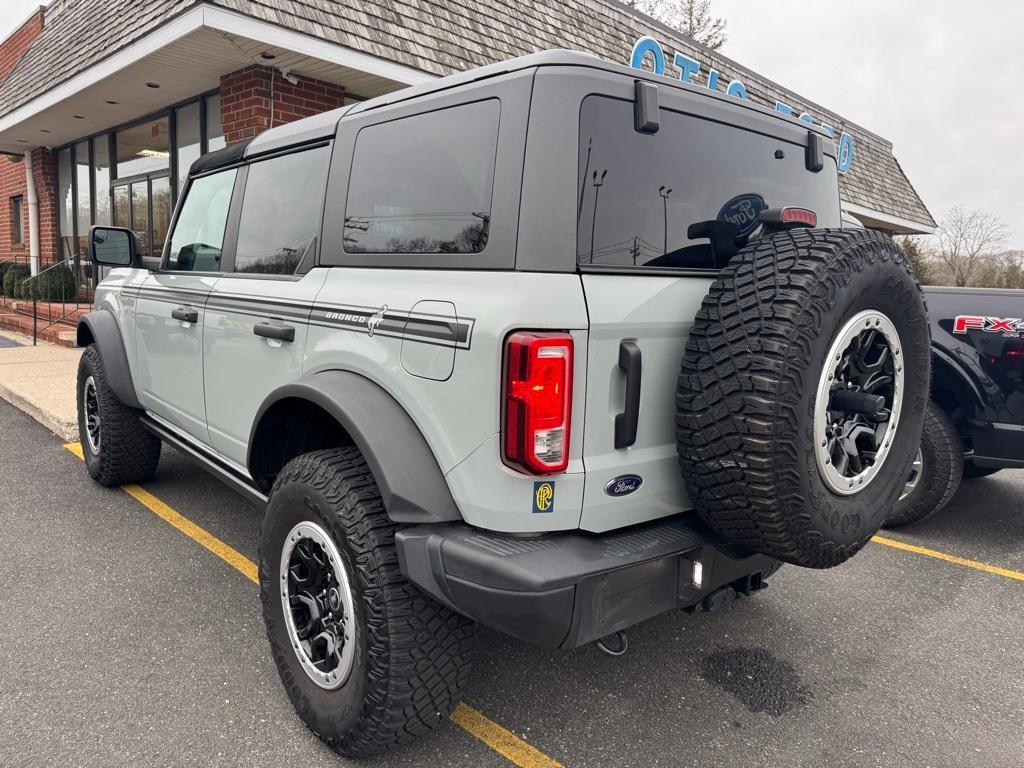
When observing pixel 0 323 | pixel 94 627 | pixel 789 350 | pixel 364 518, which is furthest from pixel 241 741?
pixel 0 323

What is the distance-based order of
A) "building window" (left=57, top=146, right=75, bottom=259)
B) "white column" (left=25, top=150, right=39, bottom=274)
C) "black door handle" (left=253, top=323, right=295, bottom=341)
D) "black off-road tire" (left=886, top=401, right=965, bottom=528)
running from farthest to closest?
1. "white column" (left=25, top=150, right=39, bottom=274)
2. "building window" (left=57, top=146, right=75, bottom=259)
3. "black off-road tire" (left=886, top=401, right=965, bottom=528)
4. "black door handle" (left=253, top=323, right=295, bottom=341)

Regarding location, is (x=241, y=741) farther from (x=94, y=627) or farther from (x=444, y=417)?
(x=444, y=417)

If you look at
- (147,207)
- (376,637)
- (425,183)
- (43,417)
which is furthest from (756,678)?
(147,207)

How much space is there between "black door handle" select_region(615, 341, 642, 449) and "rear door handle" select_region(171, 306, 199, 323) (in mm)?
2210

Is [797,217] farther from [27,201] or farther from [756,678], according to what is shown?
[27,201]

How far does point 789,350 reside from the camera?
1881mm

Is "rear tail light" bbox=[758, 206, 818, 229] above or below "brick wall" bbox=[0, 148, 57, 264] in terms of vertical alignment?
below

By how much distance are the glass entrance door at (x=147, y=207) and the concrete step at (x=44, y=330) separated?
1604 millimetres

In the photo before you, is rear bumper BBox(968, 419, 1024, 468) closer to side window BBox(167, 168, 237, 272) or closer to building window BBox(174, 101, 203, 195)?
side window BBox(167, 168, 237, 272)

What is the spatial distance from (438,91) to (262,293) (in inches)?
43.1

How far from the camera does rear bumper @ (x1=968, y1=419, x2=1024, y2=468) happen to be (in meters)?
4.09

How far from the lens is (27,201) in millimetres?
14289

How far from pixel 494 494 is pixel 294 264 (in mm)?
1403

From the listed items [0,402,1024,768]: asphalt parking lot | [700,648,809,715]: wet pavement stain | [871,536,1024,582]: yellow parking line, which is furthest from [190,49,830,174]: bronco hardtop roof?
[871,536,1024,582]: yellow parking line
